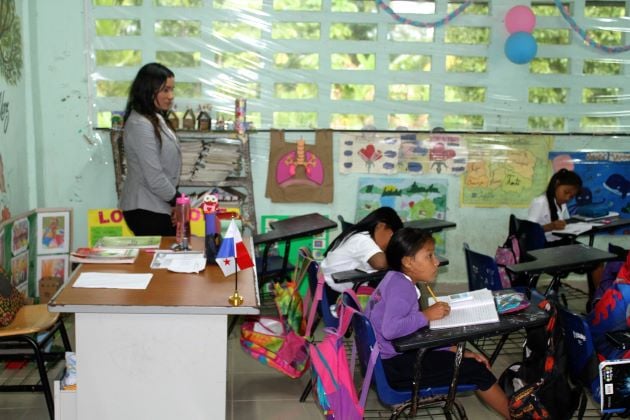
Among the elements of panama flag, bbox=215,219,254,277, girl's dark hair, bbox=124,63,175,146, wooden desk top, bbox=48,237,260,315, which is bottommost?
wooden desk top, bbox=48,237,260,315

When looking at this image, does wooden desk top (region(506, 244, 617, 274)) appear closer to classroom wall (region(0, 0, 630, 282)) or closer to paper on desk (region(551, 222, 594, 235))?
paper on desk (region(551, 222, 594, 235))

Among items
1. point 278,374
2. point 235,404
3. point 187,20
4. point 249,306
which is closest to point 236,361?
point 278,374

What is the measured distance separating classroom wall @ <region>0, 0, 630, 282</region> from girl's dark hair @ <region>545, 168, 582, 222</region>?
46 centimetres

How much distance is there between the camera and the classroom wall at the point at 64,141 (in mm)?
4664

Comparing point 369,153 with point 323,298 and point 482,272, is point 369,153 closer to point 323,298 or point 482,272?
point 482,272

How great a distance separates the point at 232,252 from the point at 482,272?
1518 millimetres

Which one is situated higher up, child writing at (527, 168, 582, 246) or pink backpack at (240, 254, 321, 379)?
child writing at (527, 168, 582, 246)

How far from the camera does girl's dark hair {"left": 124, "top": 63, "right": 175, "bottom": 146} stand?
3.73 m

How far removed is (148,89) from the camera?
3750 mm

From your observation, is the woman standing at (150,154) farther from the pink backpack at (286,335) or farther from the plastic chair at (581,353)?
the plastic chair at (581,353)

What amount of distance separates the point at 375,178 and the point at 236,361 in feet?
5.98

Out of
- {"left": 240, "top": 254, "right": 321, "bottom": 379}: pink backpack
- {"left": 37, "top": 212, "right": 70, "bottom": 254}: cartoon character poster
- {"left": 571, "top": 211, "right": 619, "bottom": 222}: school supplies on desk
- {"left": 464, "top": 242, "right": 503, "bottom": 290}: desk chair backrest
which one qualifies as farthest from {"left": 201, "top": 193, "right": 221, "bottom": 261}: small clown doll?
{"left": 571, "top": 211, "right": 619, "bottom": 222}: school supplies on desk

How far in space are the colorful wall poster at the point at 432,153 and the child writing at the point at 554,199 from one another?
0.63 meters

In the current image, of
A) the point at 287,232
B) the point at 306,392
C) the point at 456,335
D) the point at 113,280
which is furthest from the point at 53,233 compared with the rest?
the point at 456,335
